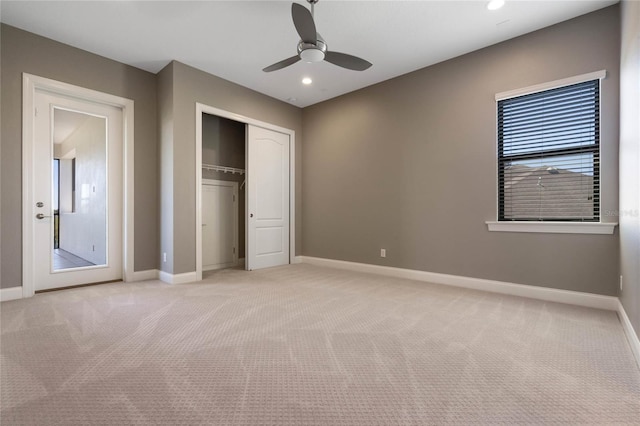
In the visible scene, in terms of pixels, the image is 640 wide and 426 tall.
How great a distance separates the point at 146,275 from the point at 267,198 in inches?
86.9

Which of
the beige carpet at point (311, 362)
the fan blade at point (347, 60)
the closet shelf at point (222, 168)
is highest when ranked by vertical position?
the fan blade at point (347, 60)

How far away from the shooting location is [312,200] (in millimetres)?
5684

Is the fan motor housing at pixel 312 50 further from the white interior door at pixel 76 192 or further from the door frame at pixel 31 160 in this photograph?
the white interior door at pixel 76 192

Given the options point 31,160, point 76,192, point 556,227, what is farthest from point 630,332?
point 76,192

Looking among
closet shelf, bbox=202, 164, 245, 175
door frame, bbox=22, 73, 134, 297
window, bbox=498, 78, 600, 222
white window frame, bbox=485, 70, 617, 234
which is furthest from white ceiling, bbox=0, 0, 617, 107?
closet shelf, bbox=202, 164, 245, 175

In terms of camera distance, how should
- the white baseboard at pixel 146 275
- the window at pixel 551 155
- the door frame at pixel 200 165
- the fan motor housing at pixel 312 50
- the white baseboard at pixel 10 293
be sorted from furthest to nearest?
the door frame at pixel 200 165
the white baseboard at pixel 146 275
the white baseboard at pixel 10 293
the window at pixel 551 155
the fan motor housing at pixel 312 50

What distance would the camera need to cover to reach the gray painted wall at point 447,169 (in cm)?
299

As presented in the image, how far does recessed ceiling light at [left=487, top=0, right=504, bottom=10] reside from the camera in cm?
281

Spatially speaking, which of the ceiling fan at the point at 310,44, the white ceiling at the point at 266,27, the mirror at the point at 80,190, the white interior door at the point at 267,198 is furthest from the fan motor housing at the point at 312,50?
the mirror at the point at 80,190

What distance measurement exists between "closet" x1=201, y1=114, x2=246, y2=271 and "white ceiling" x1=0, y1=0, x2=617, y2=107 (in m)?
1.33

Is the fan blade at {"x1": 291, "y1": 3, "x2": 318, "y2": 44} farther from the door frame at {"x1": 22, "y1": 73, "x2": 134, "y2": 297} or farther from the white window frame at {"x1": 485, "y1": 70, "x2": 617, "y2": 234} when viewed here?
the door frame at {"x1": 22, "y1": 73, "x2": 134, "y2": 297}

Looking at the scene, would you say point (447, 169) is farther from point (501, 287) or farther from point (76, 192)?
point (76, 192)

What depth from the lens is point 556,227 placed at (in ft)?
10.3

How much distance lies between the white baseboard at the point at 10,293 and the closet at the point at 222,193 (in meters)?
2.24
